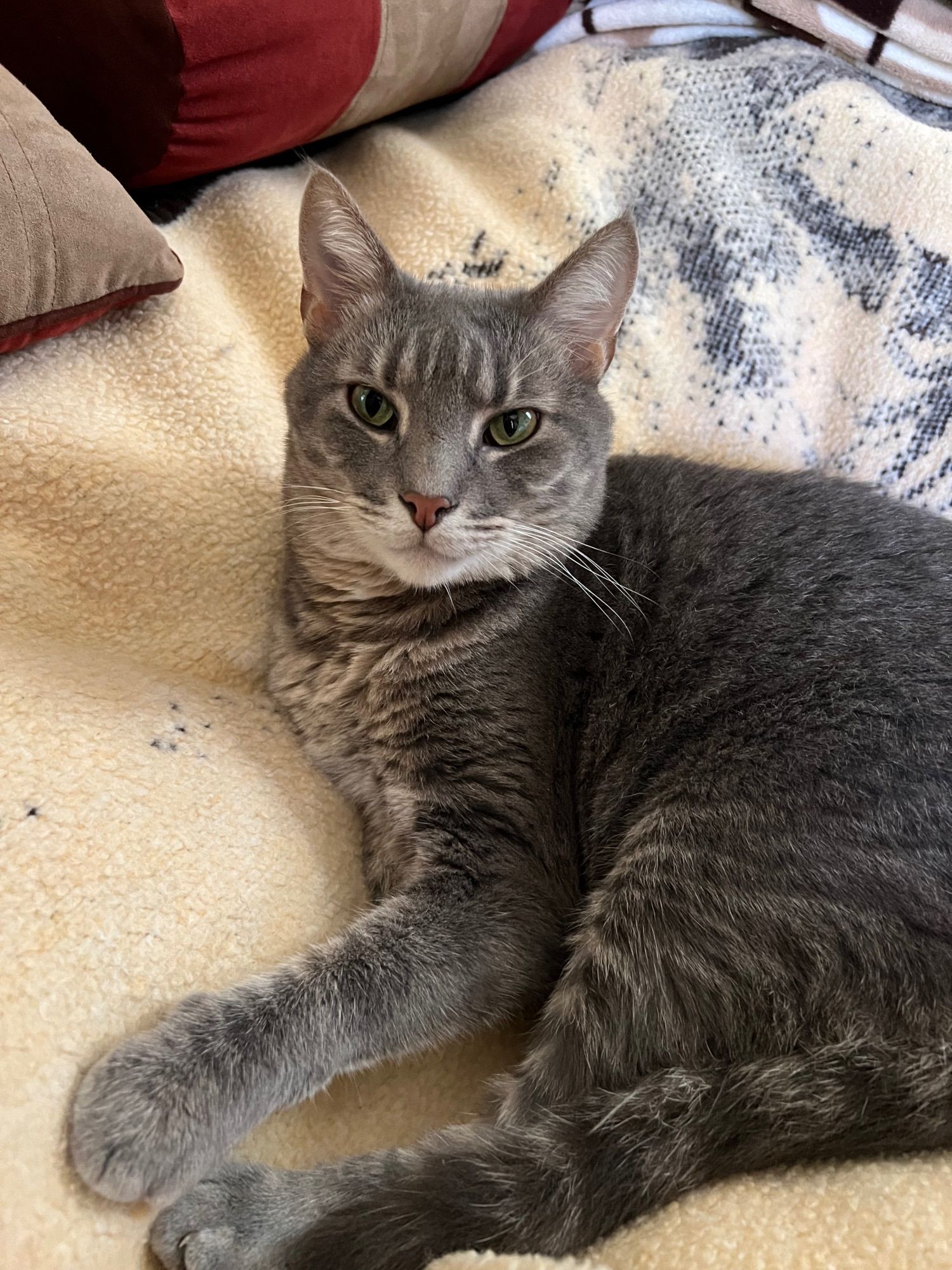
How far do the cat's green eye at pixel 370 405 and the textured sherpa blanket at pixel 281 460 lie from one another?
1.09 ft

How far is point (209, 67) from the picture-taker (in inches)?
60.4

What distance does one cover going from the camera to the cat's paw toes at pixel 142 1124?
3.19 ft

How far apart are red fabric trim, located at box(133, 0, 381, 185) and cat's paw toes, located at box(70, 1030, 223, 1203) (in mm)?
1474

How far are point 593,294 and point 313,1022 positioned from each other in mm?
1145

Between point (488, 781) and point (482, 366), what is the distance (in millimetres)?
625

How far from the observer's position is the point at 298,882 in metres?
1.32

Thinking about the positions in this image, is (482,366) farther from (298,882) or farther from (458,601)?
(298,882)

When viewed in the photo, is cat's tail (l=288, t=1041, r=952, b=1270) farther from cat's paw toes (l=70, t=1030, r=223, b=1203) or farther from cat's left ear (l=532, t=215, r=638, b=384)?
cat's left ear (l=532, t=215, r=638, b=384)

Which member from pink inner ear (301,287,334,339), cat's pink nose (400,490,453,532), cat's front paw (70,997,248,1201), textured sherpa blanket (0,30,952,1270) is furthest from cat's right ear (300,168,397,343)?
cat's front paw (70,997,248,1201)

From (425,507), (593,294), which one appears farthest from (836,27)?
(425,507)

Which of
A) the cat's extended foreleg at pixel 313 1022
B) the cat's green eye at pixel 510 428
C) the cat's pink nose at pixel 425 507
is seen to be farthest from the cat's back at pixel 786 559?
the cat's extended foreleg at pixel 313 1022

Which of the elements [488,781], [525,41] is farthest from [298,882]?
[525,41]

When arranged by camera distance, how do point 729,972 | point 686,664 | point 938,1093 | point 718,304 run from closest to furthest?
point 938,1093, point 729,972, point 686,664, point 718,304

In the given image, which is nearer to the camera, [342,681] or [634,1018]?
[634,1018]
